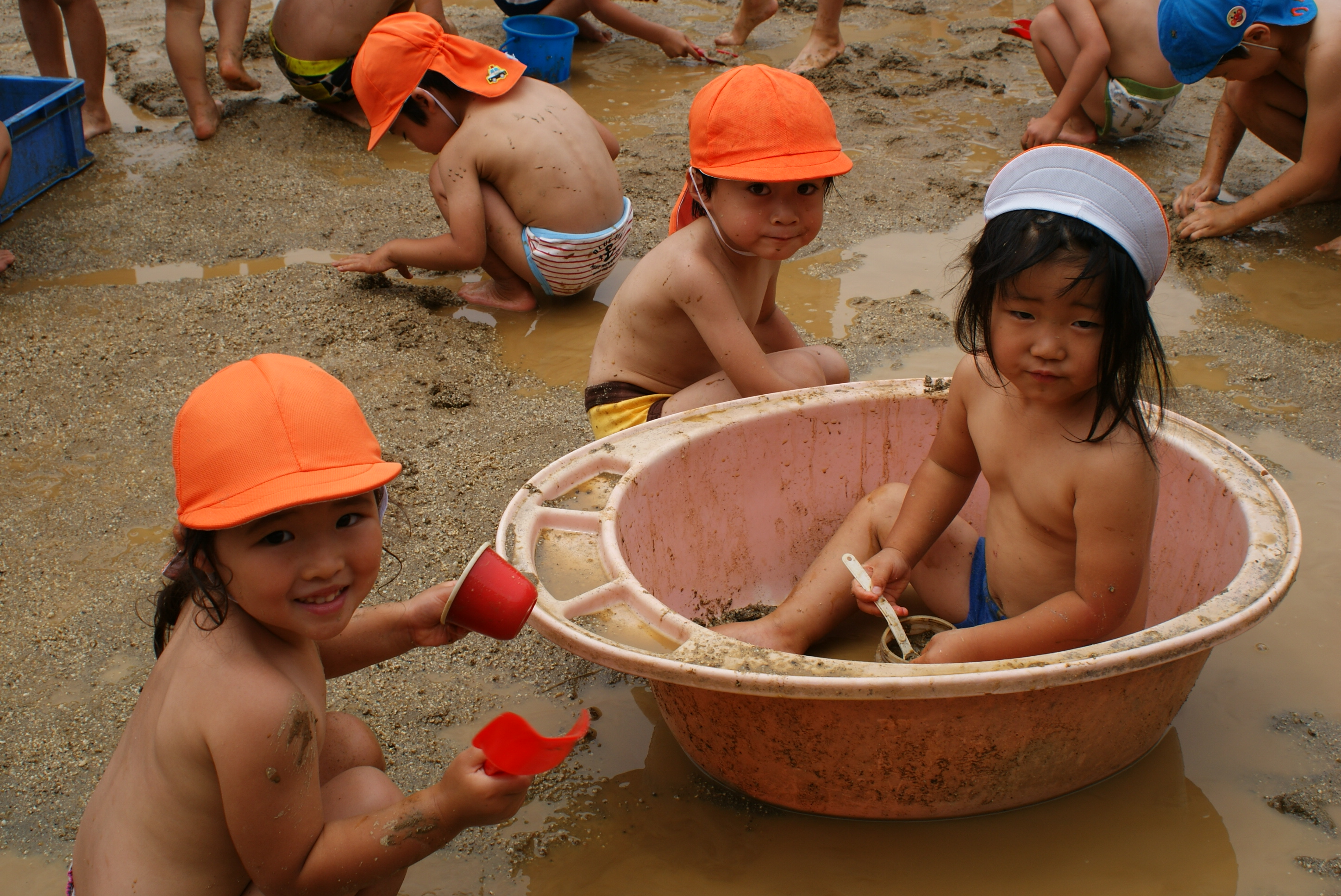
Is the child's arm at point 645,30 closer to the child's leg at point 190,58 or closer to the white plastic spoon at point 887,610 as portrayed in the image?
the child's leg at point 190,58

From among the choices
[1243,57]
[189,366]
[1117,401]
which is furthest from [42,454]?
[1243,57]

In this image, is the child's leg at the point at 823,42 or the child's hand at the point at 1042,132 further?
the child's leg at the point at 823,42

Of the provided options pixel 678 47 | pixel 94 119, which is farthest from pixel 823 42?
pixel 94 119

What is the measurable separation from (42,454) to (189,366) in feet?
1.65

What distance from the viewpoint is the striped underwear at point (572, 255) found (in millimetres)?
3324

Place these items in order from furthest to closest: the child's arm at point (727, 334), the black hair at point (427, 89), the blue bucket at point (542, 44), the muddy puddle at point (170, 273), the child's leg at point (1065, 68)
→ the blue bucket at point (542, 44) < the child's leg at point (1065, 68) < the muddy puddle at point (170, 273) < the black hair at point (427, 89) < the child's arm at point (727, 334)

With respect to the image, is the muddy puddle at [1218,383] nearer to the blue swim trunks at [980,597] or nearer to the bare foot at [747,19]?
the blue swim trunks at [980,597]

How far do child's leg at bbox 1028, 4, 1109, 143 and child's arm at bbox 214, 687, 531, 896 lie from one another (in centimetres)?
393

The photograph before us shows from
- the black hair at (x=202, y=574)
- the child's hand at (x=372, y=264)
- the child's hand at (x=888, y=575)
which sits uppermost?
the black hair at (x=202, y=574)

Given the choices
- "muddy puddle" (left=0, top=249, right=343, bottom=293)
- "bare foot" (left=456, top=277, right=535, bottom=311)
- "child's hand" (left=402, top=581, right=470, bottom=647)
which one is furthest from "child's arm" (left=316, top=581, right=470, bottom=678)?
"muddy puddle" (left=0, top=249, right=343, bottom=293)

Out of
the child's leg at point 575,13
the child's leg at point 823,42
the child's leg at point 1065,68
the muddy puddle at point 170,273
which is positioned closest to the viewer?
the muddy puddle at point 170,273

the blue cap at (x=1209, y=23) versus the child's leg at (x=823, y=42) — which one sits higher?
the blue cap at (x=1209, y=23)

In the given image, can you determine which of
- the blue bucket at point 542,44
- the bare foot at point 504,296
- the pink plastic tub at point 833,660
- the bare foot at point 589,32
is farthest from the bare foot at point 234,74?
the pink plastic tub at point 833,660

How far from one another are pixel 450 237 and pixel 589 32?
3.13m
